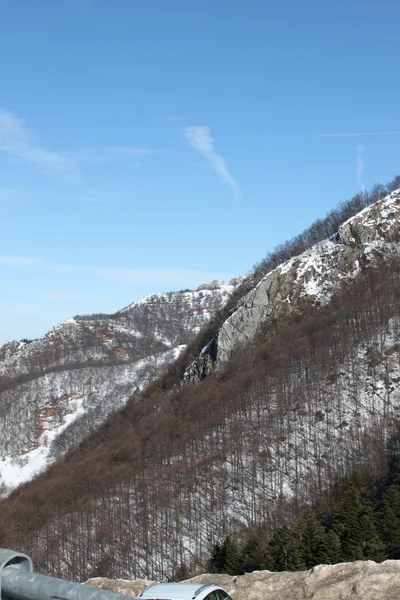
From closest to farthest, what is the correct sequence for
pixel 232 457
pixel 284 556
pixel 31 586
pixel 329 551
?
pixel 31 586 → pixel 284 556 → pixel 329 551 → pixel 232 457

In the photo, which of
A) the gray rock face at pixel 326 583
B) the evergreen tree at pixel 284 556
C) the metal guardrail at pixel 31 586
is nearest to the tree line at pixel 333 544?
the evergreen tree at pixel 284 556

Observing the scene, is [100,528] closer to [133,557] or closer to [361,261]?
[133,557]

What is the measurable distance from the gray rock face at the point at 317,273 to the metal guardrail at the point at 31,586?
315 ft

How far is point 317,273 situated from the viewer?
102438mm

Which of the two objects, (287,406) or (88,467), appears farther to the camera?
(88,467)

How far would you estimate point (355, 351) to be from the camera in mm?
76688

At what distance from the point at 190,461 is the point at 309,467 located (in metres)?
18.6

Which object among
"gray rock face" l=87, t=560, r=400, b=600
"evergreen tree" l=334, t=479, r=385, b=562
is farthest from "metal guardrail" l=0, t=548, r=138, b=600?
"evergreen tree" l=334, t=479, r=385, b=562

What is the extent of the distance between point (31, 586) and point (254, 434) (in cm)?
7066

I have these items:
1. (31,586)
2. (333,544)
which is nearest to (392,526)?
(333,544)

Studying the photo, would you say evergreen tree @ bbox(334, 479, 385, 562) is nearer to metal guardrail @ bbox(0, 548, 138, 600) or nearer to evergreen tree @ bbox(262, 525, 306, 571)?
evergreen tree @ bbox(262, 525, 306, 571)

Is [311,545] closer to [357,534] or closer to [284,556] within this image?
[284,556]

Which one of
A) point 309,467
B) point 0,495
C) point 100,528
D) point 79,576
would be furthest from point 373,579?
point 0,495

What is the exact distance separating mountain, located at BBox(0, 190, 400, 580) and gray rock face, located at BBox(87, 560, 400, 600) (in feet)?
114
